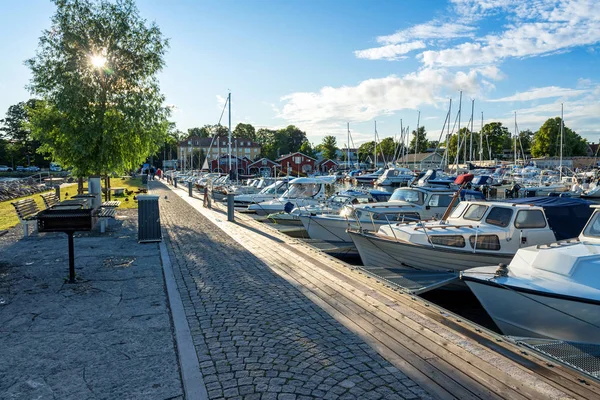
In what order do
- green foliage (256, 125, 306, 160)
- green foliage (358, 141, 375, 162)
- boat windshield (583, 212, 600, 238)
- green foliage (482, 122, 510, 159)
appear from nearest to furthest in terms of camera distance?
boat windshield (583, 212, 600, 238)
green foliage (482, 122, 510, 159)
green foliage (256, 125, 306, 160)
green foliage (358, 141, 375, 162)

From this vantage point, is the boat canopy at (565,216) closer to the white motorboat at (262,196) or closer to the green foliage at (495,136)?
the white motorboat at (262,196)

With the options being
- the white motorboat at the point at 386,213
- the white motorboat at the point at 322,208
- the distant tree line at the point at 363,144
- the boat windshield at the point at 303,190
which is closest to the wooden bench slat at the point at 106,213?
the white motorboat at the point at 386,213

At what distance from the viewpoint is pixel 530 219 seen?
10.6 m

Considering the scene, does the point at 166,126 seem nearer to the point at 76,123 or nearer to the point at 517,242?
the point at 76,123

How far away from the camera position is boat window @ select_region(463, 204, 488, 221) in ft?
36.7

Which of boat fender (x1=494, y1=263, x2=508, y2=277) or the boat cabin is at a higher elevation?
the boat cabin

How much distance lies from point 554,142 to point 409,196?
96609 mm

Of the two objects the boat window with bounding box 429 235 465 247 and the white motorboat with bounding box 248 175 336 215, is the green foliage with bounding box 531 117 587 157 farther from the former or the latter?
the boat window with bounding box 429 235 465 247

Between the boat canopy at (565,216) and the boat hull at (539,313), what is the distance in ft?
14.1

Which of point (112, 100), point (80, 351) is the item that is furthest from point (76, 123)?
point (80, 351)

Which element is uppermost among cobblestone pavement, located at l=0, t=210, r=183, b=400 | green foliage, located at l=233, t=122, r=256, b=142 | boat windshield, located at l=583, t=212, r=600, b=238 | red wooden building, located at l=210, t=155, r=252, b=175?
green foliage, located at l=233, t=122, r=256, b=142

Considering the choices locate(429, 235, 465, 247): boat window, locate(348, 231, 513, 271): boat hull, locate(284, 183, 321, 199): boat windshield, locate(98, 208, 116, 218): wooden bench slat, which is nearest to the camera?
locate(348, 231, 513, 271): boat hull

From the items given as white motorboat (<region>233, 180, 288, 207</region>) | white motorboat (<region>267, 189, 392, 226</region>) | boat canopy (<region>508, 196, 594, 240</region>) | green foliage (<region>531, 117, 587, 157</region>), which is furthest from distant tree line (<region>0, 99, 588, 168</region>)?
boat canopy (<region>508, 196, 594, 240</region>)

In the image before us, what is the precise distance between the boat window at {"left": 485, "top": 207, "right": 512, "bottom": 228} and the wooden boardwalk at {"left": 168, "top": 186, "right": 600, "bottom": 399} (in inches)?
164
